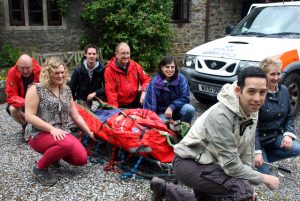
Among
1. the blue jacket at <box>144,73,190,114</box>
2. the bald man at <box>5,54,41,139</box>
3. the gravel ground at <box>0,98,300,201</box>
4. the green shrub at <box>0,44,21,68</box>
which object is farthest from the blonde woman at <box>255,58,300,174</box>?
the green shrub at <box>0,44,21,68</box>

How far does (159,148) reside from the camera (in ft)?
11.9

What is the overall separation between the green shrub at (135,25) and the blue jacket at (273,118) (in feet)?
23.8

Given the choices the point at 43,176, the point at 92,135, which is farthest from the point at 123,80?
the point at 43,176

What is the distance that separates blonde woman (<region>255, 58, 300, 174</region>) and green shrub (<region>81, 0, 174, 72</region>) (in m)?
7.26

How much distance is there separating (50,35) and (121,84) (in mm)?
7198

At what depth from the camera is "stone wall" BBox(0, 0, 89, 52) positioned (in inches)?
417

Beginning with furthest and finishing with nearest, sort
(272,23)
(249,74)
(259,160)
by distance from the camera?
1. (272,23)
2. (259,160)
3. (249,74)

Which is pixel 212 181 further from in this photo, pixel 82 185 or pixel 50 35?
pixel 50 35

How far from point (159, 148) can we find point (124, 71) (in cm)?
172

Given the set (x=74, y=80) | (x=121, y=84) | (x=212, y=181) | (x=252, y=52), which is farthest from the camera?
(x=252, y=52)

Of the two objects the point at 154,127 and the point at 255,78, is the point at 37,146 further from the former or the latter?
the point at 255,78

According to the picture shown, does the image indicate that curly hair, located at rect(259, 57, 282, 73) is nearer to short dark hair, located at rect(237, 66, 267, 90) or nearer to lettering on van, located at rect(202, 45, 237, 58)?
short dark hair, located at rect(237, 66, 267, 90)

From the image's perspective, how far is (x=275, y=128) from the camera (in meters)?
3.72

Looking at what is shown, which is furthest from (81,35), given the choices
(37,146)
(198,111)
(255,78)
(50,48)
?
(255,78)
